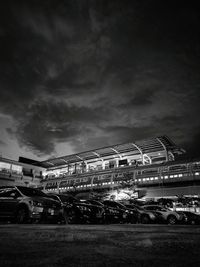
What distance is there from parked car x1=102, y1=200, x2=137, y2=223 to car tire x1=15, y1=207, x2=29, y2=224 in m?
5.16

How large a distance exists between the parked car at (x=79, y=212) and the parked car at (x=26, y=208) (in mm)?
1480

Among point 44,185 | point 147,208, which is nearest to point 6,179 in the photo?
point 44,185

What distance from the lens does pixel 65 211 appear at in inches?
416

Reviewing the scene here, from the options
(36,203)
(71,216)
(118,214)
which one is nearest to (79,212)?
(71,216)

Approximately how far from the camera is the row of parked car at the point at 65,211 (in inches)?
336

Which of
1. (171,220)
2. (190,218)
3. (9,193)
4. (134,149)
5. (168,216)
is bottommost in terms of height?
(171,220)

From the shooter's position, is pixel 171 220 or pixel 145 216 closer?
pixel 145 216

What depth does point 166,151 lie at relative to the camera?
40812 mm

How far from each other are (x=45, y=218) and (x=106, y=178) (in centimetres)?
3288

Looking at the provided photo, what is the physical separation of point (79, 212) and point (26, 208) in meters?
3.27

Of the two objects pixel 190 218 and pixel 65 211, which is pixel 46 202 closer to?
pixel 65 211

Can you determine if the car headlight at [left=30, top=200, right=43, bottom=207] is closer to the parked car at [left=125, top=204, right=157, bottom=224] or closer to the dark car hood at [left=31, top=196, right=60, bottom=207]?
the dark car hood at [left=31, top=196, right=60, bottom=207]

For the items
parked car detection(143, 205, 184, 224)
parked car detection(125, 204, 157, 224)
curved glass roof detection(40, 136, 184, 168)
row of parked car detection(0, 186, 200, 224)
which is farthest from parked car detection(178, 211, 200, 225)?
curved glass roof detection(40, 136, 184, 168)

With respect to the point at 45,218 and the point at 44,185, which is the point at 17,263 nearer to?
the point at 45,218
